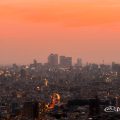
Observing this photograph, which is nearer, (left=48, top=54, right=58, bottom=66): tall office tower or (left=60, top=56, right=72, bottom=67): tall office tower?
(left=60, top=56, right=72, bottom=67): tall office tower

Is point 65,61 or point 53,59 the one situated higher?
point 53,59

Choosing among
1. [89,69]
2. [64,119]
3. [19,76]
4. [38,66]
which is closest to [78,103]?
[64,119]

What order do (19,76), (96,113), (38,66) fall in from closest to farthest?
(96,113), (19,76), (38,66)

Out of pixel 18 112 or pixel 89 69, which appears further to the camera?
pixel 89 69

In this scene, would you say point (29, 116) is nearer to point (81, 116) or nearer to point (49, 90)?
point (81, 116)
